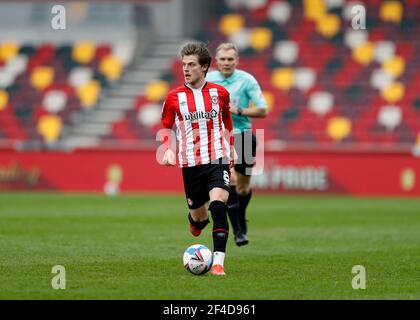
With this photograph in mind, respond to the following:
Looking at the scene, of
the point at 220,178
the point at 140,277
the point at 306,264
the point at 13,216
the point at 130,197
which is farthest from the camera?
the point at 130,197

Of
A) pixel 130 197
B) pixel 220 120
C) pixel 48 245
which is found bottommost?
pixel 130 197

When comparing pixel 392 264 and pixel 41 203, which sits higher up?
pixel 392 264

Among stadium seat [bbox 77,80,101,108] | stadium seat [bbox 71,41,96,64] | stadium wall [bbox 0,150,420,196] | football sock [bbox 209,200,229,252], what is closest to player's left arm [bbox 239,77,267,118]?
football sock [bbox 209,200,229,252]

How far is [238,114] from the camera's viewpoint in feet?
36.4

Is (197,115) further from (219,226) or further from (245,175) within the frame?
(245,175)

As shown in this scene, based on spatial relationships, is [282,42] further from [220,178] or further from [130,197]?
[220,178]

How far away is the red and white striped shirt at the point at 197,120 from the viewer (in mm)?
9133

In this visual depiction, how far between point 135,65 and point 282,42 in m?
4.25

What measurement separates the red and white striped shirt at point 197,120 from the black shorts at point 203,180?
73mm

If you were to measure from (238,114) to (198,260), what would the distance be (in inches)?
109

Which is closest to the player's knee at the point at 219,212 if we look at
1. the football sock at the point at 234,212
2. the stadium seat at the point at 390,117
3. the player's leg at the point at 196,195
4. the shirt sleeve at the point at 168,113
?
the player's leg at the point at 196,195

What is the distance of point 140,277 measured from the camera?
8492mm

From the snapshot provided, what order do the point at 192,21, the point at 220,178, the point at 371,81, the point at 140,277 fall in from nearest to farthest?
1. the point at 140,277
2. the point at 220,178
3. the point at 371,81
4. the point at 192,21
